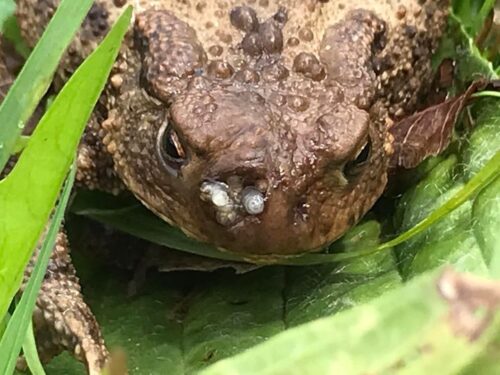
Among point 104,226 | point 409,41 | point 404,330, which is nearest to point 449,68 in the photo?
point 409,41

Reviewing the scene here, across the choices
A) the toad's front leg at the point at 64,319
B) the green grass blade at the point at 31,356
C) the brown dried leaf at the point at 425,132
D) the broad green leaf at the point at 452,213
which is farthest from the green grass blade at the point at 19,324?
the brown dried leaf at the point at 425,132

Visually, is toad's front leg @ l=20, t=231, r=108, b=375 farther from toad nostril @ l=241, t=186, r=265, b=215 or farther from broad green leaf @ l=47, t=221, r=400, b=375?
toad nostril @ l=241, t=186, r=265, b=215

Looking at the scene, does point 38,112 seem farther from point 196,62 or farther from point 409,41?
point 409,41

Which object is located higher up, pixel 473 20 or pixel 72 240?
pixel 473 20

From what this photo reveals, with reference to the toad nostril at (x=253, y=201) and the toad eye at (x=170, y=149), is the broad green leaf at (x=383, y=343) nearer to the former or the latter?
the toad nostril at (x=253, y=201)

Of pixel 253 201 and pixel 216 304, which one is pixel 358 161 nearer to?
pixel 253 201

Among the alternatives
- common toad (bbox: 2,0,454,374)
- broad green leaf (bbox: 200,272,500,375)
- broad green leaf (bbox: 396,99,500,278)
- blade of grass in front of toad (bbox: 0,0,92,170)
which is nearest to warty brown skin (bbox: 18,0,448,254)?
common toad (bbox: 2,0,454,374)

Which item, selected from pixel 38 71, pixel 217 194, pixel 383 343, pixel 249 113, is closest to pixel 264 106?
pixel 249 113
